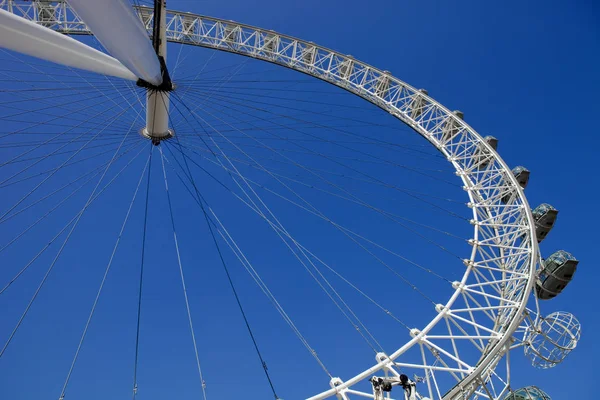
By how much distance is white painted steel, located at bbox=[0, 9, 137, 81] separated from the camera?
6.26m

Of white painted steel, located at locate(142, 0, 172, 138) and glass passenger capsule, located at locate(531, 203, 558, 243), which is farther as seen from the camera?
glass passenger capsule, located at locate(531, 203, 558, 243)

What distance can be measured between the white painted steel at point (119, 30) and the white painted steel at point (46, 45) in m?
0.56

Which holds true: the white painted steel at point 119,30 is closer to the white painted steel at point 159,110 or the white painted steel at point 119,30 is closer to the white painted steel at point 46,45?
the white painted steel at point 46,45

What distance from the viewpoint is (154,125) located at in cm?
1416

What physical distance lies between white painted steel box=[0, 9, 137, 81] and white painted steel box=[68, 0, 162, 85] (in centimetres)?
56

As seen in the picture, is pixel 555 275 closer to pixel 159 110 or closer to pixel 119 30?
pixel 159 110

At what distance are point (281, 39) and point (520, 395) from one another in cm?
2432

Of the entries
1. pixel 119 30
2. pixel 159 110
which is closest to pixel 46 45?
pixel 119 30

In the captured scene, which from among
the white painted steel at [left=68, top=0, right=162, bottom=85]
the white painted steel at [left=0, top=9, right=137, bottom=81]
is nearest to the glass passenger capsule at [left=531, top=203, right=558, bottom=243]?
the white painted steel at [left=68, top=0, right=162, bottom=85]

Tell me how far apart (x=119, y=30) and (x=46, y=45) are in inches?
52.1

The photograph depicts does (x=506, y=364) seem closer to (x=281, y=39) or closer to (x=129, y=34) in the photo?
(x=129, y=34)

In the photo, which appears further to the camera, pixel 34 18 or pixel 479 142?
pixel 34 18

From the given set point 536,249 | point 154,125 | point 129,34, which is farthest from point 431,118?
point 129,34

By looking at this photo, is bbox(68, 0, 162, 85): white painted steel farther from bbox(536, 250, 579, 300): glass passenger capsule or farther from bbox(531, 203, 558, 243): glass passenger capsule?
bbox(531, 203, 558, 243): glass passenger capsule
